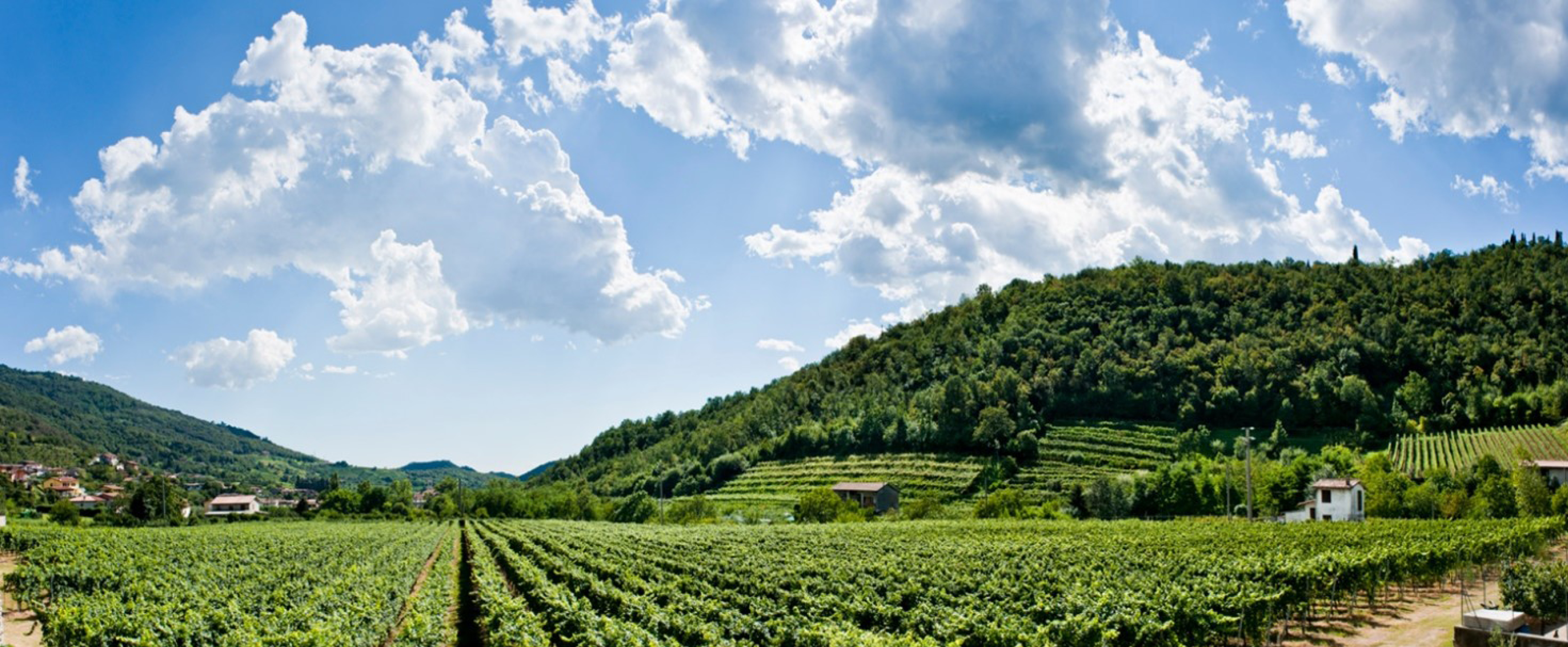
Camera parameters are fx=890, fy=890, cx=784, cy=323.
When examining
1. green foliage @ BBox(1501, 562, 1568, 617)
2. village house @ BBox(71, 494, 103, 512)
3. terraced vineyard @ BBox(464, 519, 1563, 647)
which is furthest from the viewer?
village house @ BBox(71, 494, 103, 512)

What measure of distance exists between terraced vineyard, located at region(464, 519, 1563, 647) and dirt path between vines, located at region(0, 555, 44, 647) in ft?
41.9

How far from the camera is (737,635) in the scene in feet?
65.9

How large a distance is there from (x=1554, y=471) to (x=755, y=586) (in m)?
78.1

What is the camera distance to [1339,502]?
68.9 meters

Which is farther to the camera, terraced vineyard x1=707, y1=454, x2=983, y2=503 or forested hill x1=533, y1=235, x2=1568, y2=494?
forested hill x1=533, y1=235, x2=1568, y2=494

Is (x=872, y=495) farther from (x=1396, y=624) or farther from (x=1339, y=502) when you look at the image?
(x=1396, y=624)

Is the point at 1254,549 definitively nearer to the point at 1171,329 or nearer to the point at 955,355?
the point at 1171,329

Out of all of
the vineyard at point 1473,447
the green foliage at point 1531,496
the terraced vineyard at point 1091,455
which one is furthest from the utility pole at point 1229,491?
the vineyard at point 1473,447

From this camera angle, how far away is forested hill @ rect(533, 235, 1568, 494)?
11144 centimetres

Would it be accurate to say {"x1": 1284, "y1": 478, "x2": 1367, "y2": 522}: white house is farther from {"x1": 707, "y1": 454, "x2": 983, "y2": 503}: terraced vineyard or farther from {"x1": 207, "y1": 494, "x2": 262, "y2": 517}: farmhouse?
{"x1": 207, "y1": 494, "x2": 262, "y2": 517}: farmhouse

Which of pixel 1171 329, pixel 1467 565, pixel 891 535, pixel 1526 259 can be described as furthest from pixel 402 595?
pixel 1526 259

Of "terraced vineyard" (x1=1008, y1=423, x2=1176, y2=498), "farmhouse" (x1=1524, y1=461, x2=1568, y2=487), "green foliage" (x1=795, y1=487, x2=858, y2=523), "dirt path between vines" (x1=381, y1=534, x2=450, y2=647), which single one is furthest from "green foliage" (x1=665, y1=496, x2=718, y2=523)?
"farmhouse" (x1=1524, y1=461, x2=1568, y2=487)

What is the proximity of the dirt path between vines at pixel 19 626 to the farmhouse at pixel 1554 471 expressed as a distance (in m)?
93.7

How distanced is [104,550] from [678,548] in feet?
97.5
